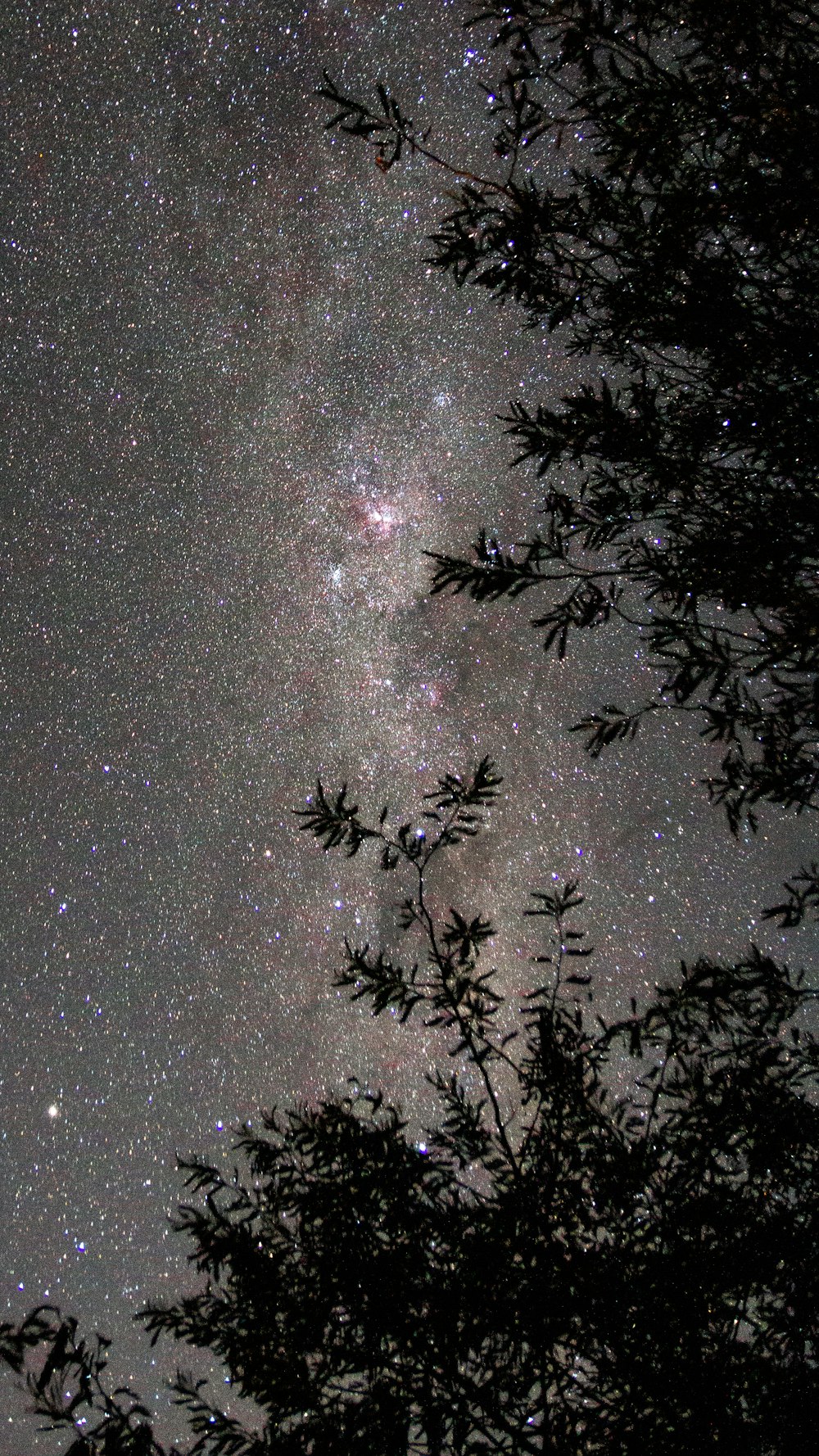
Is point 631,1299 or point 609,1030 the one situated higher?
point 609,1030

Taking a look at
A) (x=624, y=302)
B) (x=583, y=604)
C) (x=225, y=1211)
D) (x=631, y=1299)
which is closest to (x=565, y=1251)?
(x=631, y=1299)

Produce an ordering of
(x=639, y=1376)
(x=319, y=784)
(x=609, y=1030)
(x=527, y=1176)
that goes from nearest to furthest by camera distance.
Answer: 1. (x=639, y=1376)
2. (x=527, y=1176)
3. (x=609, y=1030)
4. (x=319, y=784)

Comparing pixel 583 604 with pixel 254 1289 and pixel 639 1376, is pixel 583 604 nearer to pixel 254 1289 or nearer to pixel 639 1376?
Result: pixel 639 1376

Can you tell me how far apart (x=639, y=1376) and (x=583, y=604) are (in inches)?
88.4

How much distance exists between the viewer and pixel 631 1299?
265cm

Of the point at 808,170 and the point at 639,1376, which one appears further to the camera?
the point at 808,170

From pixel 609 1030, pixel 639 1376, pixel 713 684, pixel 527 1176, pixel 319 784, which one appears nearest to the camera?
pixel 639 1376

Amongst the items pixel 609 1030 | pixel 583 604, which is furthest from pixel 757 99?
pixel 609 1030

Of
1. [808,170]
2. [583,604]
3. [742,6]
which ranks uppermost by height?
[742,6]

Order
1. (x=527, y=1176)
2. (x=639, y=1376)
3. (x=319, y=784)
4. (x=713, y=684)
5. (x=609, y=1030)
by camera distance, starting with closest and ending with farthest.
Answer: (x=639, y=1376), (x=713, y=684), (x=527, y=1176), (x=609, y=1030), (x=319, y=784)

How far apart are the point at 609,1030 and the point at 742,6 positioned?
339 centimetres

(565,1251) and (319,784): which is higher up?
(319,784)

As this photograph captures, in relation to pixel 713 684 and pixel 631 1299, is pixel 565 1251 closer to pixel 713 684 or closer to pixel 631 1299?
pixel 631 1299

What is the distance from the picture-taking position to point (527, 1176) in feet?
10.1
